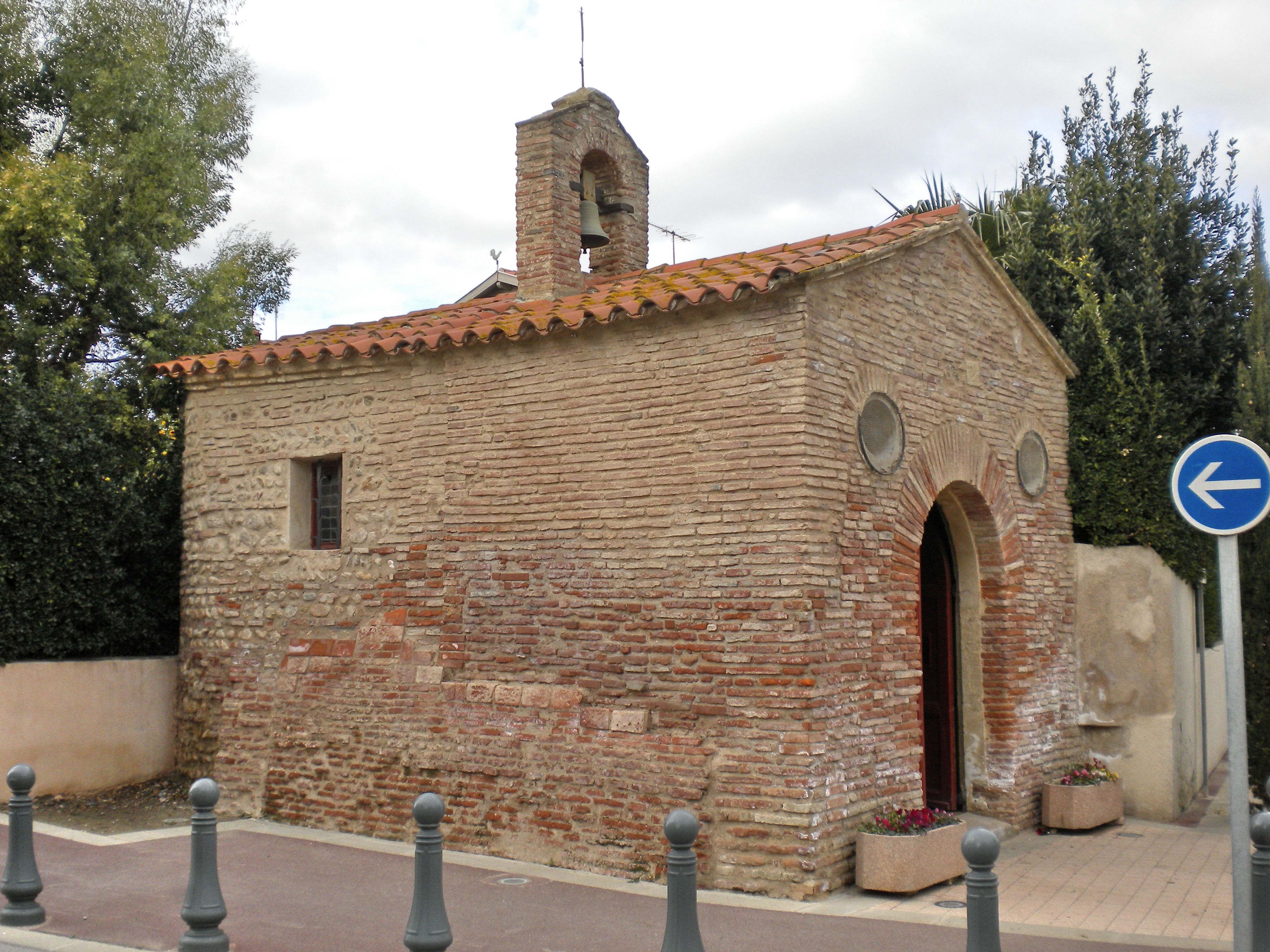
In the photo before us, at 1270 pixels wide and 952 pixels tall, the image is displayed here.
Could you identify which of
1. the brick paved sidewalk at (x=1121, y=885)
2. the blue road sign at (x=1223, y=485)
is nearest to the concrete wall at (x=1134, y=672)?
the brick paved sidewalk at (x=1121, y=885)

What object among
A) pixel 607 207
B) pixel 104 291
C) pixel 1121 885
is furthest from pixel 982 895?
pixel 104 291

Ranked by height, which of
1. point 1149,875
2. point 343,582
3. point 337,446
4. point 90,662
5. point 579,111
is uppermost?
point 579,111

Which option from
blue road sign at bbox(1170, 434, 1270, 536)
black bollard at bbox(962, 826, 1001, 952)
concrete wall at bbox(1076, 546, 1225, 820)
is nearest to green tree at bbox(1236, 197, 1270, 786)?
concrete wall at bbox(1076, 546, 1225, 820)

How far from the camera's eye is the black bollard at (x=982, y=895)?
4363 mm

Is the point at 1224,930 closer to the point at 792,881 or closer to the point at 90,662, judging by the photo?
the point at 792,881

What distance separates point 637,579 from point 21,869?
409 cm

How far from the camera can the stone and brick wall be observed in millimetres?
7031

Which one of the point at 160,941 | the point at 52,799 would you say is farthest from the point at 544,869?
the point at 52,799

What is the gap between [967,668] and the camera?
9258 millimetres

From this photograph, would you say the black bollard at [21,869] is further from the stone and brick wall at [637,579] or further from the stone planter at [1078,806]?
the stone planter at [1078,806]

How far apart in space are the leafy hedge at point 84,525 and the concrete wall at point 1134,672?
8.88 metres

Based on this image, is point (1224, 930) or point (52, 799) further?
point (52, 799)

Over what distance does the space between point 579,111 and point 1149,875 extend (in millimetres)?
7955

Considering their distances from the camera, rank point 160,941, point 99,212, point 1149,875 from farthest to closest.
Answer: point 99,212 → point 1149,875 → point 160,941
